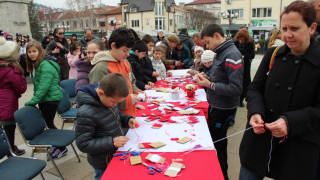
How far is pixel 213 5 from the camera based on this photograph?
71562mm

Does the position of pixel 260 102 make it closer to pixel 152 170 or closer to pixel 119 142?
pixel 152 170

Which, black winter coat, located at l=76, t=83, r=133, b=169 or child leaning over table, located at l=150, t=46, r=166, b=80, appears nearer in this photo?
black winter coat, located at l=76, t=83, r=133, b=169

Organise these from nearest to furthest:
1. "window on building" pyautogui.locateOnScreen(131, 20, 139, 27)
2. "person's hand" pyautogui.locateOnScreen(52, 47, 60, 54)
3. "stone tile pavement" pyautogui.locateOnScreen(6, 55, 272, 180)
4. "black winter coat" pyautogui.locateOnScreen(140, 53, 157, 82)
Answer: "stone tile pavement" pyautogui.locateOnScreen(6, 55, 272, 180)
"black winter coat" pyautogui.locateOnScreen(140, 53, 157, 82)
"person's hand" pyautogui.locateOnScreen(52, 47, 60, 54)
"window on building" pyautogui.locateOnScreen(131, 20, 139, 27)

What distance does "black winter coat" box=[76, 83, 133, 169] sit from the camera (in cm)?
178

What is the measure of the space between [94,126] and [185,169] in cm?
76

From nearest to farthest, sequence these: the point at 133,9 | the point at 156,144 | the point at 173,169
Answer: the point at 173,169
the point at 156,144
the point at 133,9

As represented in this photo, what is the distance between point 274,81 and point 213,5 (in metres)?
76.2

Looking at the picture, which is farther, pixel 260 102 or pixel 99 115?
pixel 99 115

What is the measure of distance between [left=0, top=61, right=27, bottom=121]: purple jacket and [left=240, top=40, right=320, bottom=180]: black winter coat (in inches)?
119

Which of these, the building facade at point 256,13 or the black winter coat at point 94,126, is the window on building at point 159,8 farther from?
the black winter coat at point 94,126

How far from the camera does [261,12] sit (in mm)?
35844

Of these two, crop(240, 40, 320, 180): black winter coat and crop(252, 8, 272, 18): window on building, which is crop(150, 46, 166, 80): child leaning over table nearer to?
crop(240, 40, 320, 180): black winter coat

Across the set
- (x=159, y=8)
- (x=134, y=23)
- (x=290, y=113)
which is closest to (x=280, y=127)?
(x=290, y=113)

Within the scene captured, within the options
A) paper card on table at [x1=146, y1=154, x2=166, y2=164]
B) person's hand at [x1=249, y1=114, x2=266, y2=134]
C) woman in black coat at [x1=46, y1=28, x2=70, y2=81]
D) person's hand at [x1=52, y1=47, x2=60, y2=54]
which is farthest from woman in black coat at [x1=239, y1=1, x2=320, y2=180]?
woman in black coat at [x1=46, y1=28, x2=70, y2=81]
